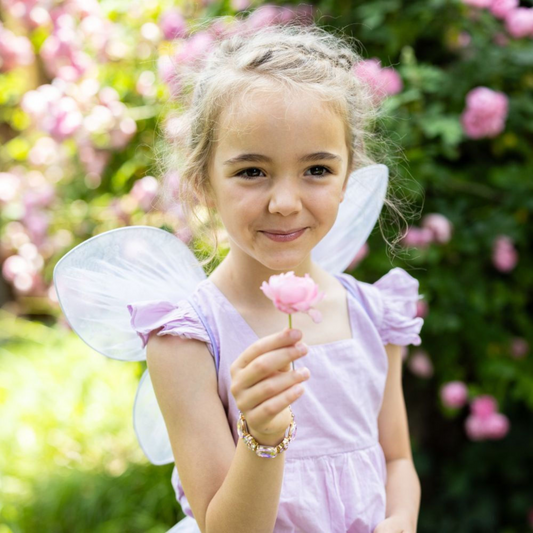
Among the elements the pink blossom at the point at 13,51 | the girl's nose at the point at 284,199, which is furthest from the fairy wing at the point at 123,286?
the pink blossom at the point at 13,51

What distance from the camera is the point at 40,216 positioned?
11.3 ft

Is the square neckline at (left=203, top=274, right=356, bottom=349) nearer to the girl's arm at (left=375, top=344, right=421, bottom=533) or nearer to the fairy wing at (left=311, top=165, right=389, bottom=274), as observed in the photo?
the girl's arm at (left=375, top=344, right=421, bottom=533)

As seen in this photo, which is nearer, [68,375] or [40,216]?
[40,216]

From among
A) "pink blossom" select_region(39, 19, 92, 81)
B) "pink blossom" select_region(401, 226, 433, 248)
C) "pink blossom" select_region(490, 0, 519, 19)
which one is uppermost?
"pink blossom" select_region(490, 0, 519, 19)

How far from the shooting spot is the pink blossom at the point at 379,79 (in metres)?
2.32

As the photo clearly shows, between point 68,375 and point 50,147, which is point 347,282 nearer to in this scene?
point 50,147

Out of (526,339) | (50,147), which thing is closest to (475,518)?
Result: (526,339)

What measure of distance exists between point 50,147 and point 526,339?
7.51 ft

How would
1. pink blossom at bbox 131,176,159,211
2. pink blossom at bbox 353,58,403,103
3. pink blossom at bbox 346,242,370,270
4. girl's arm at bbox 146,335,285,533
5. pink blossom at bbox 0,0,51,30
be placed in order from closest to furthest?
girl's arm at bbox 146,335,285,533 < pink blossom at bbox 353,58,403,103 < pink blossom at bbox 346,242,370,270 < pink blossom at bbox 131,176,159,211 < pink blossom at bbox 0,0,51,30

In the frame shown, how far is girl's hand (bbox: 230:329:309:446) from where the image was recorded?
109 cm

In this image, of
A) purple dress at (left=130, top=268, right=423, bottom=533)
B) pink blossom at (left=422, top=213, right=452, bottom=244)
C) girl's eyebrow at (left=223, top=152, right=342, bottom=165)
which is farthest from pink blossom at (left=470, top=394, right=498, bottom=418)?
girl's eyebrow at (left=223, top=152, right=342, bottom=165)

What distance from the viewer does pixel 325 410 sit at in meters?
1.51

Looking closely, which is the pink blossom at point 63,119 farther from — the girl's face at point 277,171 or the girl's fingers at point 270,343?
the girl's fingers at point 270,343

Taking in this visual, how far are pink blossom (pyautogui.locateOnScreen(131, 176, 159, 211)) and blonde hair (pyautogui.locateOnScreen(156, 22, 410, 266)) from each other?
46.9 inches
